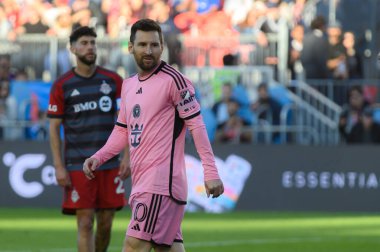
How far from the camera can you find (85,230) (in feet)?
32.8

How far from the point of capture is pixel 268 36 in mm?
21562

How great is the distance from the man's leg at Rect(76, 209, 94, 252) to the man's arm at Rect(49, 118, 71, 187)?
12.8 inches

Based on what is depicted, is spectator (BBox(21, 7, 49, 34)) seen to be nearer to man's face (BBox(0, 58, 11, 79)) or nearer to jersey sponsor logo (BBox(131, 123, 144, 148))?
man's face (BBox(0, 58, 11, 79))

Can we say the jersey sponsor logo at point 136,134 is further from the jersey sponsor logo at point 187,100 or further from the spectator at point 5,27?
the spectator at point 5,27

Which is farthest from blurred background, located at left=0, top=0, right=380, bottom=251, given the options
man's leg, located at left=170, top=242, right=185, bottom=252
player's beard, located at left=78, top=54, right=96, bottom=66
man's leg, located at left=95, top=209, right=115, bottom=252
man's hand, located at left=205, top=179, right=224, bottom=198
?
man's hand, located at left=205, top=179, right=224, bottom=198

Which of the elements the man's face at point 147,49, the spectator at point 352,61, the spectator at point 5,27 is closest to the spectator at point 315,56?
the spectator at point 352,61

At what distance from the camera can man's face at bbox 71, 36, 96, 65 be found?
1034 centimetres

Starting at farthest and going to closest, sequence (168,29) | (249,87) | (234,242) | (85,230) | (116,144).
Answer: (168,29), (249,87), (234,242), (85,230), (116,144)

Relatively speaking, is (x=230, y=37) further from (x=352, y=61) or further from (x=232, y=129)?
(x=352, y=61)

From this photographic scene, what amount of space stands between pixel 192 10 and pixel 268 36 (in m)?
1.83

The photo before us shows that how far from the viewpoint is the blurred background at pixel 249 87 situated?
763 inches

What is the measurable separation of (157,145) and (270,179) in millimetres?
11955

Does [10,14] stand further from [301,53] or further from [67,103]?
[67,103]

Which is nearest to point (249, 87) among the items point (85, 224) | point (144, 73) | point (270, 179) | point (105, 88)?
point (270, 179)
